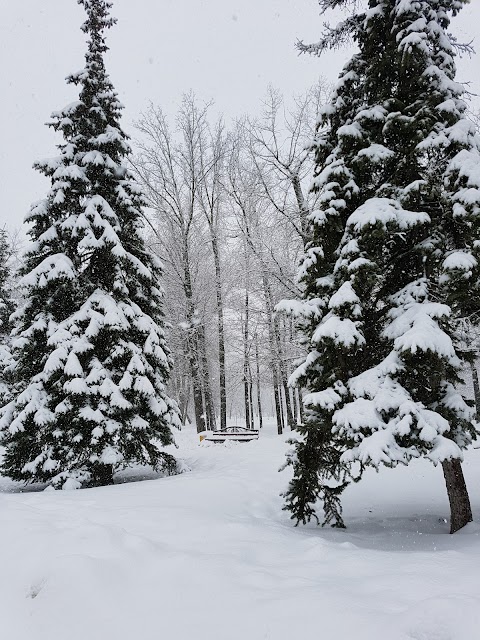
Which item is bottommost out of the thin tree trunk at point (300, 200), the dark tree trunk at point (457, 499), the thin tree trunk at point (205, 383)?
the dark tree trunk at point (457, 499)

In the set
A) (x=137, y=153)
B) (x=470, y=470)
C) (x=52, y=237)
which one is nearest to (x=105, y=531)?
(x=52, y=237)

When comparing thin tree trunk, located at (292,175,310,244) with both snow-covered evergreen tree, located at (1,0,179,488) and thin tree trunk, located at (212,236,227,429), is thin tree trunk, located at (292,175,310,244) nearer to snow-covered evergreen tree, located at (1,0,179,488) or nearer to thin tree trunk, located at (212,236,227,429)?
thin tree trunk, located at (212,236,227,429)

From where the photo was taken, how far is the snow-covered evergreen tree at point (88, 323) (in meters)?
8.82

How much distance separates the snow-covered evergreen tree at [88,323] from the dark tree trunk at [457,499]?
20.2ft

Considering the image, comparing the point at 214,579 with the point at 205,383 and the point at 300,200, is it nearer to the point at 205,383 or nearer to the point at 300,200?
the point at 300,200

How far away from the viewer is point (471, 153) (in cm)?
509

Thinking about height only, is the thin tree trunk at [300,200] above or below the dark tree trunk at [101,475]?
above

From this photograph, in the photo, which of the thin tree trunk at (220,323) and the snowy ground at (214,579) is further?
the thin tree trunk at (220,323)

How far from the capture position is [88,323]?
31.2 ft

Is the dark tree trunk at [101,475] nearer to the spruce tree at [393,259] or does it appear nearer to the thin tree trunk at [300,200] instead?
the spruce tree at [393,259]

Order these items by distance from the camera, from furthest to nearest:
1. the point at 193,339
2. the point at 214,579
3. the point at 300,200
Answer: the point at 193,339
the point at 300,200
the point at 214,579

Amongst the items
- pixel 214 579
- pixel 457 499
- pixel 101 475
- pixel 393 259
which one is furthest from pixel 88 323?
pixel 457 499

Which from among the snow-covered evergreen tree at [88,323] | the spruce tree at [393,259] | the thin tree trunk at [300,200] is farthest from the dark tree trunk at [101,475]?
the thin tree trunk at [300,200]

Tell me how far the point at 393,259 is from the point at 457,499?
3.57 m
